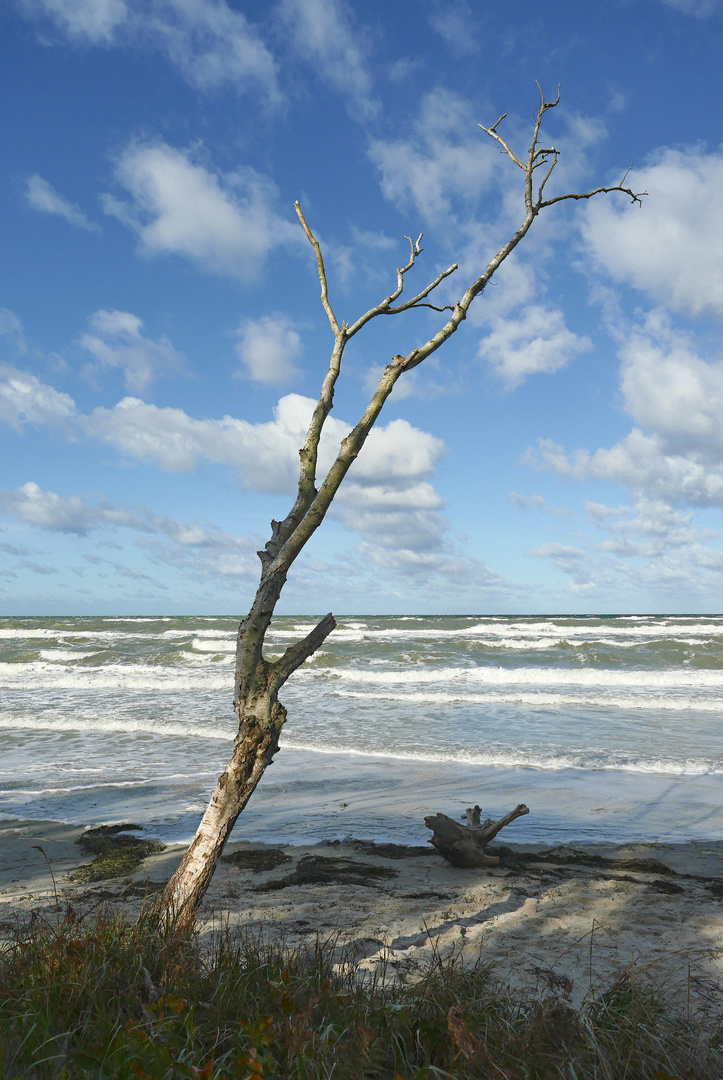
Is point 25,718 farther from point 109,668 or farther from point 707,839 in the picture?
point 707,839

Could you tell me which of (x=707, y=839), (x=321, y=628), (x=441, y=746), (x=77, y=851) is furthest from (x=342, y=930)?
(x=441, y=746)

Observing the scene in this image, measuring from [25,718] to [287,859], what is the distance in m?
11.0

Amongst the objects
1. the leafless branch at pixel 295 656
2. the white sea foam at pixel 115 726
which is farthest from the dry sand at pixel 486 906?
the white sea foam at pixel 115 726

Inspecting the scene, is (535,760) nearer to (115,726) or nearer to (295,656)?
(295,656)

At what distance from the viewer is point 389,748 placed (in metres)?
12.1

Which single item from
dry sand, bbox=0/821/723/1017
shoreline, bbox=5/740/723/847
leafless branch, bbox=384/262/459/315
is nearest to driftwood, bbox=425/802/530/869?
dry sand, bbox=0/821/723/1017

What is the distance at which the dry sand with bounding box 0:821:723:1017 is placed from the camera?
3982 mm

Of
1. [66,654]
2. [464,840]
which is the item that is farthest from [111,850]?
[66,654]

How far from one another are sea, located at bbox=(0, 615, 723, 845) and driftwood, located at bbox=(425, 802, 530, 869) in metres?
1.10

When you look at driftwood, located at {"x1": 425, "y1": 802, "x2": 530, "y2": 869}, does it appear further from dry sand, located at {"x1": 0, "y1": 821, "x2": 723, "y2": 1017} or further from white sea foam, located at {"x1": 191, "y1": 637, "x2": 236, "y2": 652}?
white sea foam, located at {"x1": 191, "y1": 637, "x2": 236, "y2": 652}

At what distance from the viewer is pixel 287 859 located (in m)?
6.33

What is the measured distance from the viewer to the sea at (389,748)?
8.05m

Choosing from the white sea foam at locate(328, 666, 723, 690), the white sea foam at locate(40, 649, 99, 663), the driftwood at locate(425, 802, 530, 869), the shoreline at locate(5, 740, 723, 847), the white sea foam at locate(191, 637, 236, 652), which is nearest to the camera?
the driftwood at locate(425, 802, 530, 869)

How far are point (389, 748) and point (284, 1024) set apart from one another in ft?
32.2
